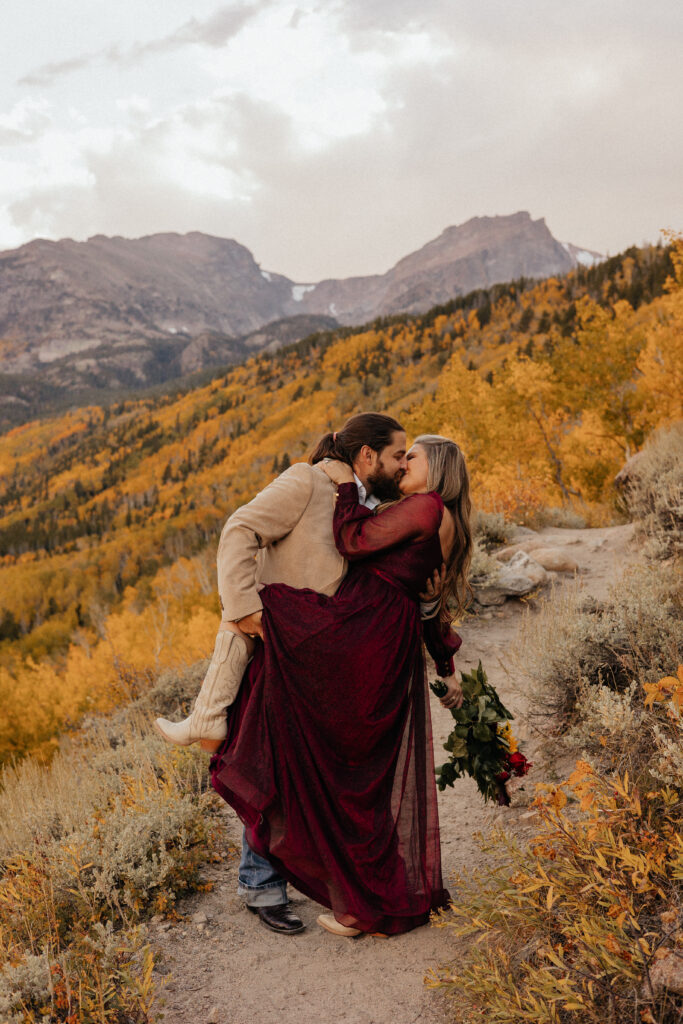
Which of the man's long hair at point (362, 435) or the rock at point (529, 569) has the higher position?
the man's long hair at point (362, 435)

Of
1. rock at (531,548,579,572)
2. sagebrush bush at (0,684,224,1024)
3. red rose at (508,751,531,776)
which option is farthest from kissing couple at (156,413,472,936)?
rock at (531,548,579,572)

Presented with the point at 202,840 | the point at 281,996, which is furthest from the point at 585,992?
the point at 202,840

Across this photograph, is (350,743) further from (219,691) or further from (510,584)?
(510,584)

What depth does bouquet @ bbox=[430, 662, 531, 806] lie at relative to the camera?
2635mm

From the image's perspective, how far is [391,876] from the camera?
2564 mm

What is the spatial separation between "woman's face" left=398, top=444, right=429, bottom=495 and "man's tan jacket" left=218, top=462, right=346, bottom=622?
30 centimetres

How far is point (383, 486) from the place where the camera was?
2611 millimetres

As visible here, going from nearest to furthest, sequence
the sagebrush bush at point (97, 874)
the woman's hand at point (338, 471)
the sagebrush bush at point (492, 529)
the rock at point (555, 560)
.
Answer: the sagebrush bush at point (97, 874) < the woman's hand at point (338, 471) < the rock at point (555, 560) < the sagebrush bush at point (492, 529)

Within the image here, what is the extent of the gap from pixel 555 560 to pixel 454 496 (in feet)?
17.7

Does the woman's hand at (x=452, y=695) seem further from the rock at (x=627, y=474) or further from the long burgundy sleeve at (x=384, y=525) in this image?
the rock at (x=627, y=474)

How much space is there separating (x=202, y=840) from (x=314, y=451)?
2.33 meters

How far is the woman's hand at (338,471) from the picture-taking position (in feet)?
8.55

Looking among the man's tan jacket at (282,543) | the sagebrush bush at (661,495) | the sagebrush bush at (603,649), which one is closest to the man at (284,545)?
the man's tan jacket at (282,543)

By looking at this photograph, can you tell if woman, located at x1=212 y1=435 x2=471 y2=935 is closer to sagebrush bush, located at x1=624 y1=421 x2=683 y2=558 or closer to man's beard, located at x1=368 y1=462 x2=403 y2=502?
man's beard, located at x1=368 y1=462 x2=403 y2=502
